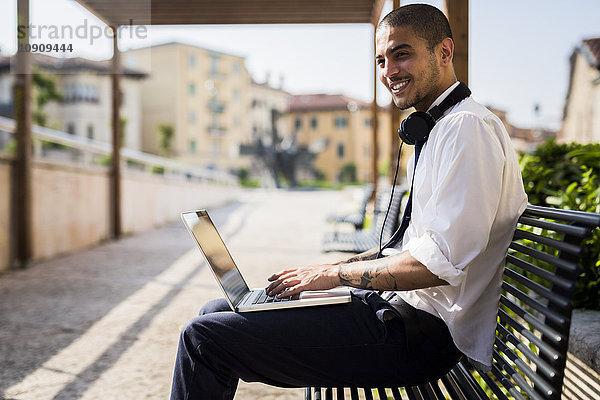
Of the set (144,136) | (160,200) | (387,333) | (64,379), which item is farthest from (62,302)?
(144,136)

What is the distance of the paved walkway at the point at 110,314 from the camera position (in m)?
3.23

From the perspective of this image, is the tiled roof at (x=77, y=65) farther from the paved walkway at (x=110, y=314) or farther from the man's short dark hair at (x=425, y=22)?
the man's short dark hair at (x=425, y=22)

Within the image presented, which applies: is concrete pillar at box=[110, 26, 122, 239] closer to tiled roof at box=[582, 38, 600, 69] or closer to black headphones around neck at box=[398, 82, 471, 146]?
black headphones around neck at box=[398, 82, 471, 146]

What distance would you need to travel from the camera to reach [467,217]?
1591 millimetres

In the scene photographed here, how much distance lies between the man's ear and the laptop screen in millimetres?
1023

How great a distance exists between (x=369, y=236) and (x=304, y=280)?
4.15m

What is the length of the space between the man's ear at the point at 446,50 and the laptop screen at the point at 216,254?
1023mm

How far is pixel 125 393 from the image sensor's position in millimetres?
3096

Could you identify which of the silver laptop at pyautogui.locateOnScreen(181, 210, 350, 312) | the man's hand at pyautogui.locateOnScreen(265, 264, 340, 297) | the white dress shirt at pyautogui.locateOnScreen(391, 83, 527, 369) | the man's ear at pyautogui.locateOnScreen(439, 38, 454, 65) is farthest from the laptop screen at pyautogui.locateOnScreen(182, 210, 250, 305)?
the man's ear at pyautogui.locateOnScreen(439, 38, 454, 65)

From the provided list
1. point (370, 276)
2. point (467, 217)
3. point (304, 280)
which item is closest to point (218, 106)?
point (304, 280)

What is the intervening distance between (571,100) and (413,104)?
33749 mm

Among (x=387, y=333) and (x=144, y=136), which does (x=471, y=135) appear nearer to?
(x=387, y=333)

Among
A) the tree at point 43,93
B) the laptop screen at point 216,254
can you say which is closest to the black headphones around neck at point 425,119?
the laptop screen at point 216,254

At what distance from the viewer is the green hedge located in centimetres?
286
